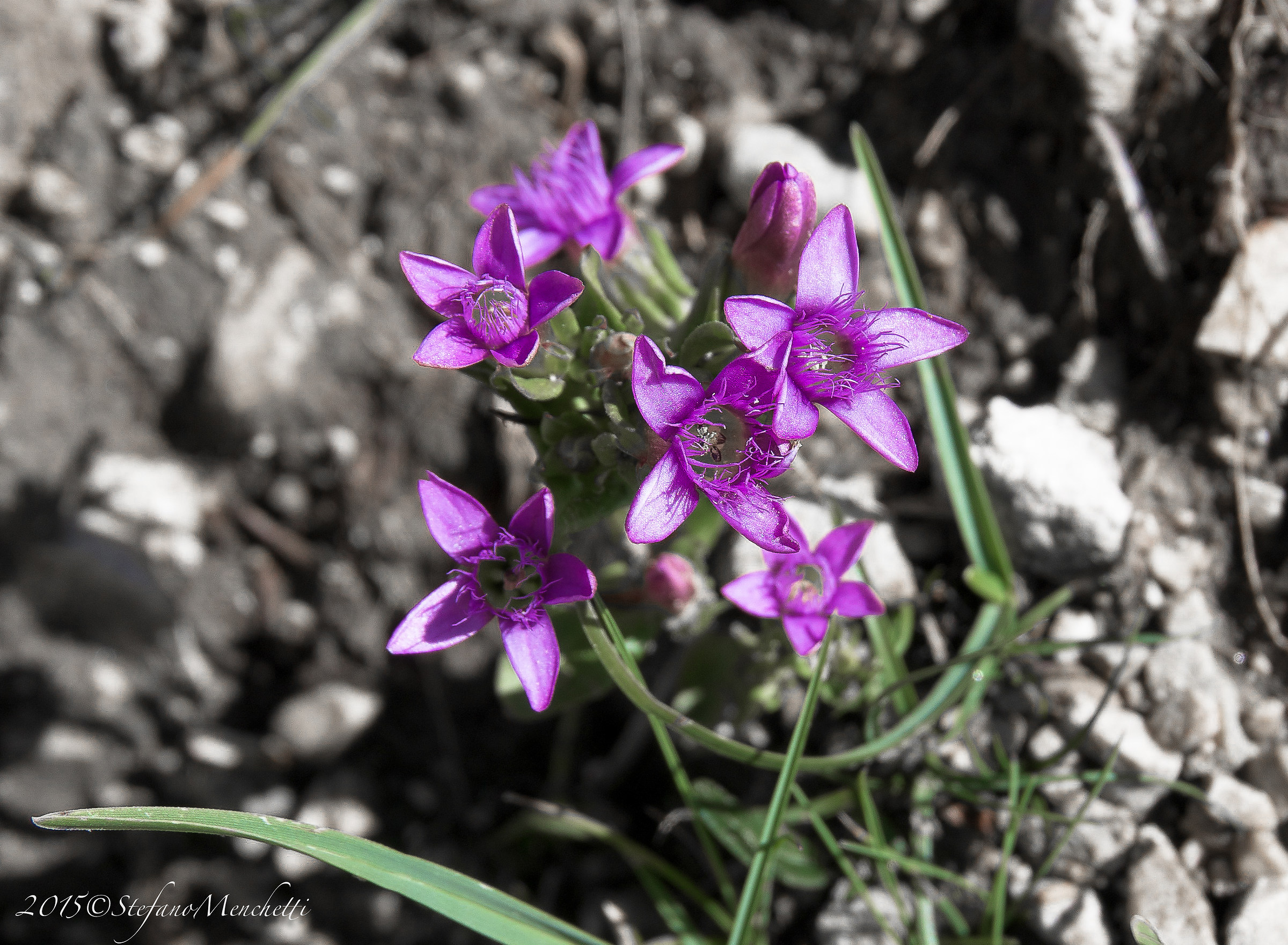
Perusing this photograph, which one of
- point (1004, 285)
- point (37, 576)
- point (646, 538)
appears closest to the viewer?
point (646, 538)

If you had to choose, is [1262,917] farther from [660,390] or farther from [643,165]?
[643,165]

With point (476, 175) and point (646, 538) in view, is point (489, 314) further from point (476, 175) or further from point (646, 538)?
point (476, 175)

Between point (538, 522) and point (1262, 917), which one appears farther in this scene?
point (1262, 917)

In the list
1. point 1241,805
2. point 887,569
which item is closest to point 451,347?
point 887,569

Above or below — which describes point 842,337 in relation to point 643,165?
below

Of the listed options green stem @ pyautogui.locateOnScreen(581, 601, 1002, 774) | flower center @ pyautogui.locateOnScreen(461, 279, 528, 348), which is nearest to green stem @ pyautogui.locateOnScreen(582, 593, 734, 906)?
green stem @ pyautogui.locateOnScreen(581, 601, 1002, 774)

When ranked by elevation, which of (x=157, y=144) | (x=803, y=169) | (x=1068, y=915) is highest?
(x=157, y=144)

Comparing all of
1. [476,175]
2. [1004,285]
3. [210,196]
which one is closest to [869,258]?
[1004,285]

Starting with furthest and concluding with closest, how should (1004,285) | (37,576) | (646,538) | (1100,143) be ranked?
(37,576), (1004,285), (1100,143), (646,538)
